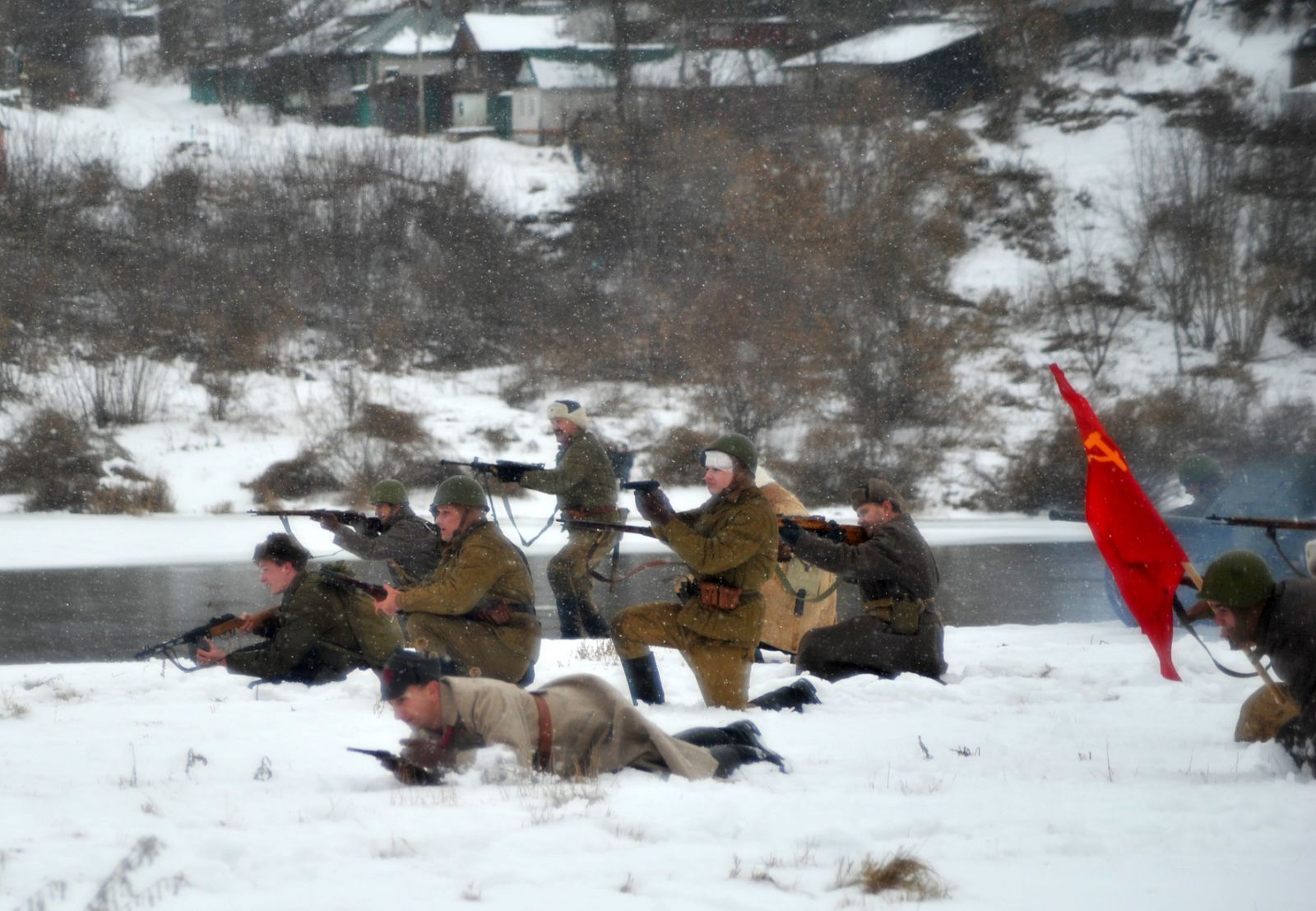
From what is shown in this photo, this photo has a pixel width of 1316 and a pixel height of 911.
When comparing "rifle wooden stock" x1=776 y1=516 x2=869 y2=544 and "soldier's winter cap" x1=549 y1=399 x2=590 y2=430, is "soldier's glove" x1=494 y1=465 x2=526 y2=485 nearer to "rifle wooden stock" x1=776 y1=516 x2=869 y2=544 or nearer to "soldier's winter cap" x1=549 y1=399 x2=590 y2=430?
"soldier's winter cap" x1=549 y1=399 x2=590 y2=430

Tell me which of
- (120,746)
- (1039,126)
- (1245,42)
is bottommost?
(120,746)

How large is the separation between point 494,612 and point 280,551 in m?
1.12

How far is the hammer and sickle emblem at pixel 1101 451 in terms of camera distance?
6.25 m

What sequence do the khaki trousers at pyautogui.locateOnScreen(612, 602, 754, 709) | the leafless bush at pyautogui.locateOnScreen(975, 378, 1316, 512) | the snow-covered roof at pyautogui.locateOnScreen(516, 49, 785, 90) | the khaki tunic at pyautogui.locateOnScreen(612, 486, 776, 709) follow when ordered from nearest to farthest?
Answer: the khaki tunic at pyautogui.locateOnScreen(612, 486, 776, 709), the khaki trousers at pyautogui.locateOnScreen(612, 602, 754, 709), the leafless bush at pyautogui.locateOnScreen(975, 378, 1316, 512), the snow-covered roof at pyautogui.locateOnScreen(516, 49, 785, 90)

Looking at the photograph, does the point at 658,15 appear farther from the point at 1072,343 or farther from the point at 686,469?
the point at 686,469

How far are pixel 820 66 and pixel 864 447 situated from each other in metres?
24.7

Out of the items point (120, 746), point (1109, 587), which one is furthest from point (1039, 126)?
point (120, 746)

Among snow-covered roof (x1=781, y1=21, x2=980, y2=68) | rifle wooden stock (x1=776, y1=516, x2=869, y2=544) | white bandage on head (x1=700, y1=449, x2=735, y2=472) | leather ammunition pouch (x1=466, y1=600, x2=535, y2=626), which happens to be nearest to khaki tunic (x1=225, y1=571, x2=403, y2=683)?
leather ammunition pouch (x1=466, y1=600, x2=535, y2=626)

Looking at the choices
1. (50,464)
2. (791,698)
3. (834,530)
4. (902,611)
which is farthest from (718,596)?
(50,464)

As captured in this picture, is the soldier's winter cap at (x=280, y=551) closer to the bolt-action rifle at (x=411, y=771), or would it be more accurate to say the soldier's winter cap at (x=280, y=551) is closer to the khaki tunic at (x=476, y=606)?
the khaki tunic at (x=476, y=606)

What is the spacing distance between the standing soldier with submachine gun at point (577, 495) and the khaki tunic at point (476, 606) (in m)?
2.49

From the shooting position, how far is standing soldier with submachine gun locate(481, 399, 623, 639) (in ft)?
31.6

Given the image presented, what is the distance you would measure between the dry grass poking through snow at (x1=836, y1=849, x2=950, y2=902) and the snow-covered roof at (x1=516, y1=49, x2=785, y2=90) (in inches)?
1822

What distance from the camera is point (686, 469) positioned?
26.6m
